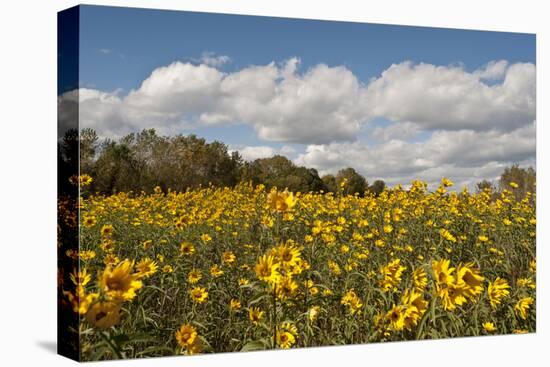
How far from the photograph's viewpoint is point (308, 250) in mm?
5137

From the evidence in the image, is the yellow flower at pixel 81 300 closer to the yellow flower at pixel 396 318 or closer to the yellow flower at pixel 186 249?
the yellow flower at pixel 186 249

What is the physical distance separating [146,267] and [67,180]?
2.25 feet

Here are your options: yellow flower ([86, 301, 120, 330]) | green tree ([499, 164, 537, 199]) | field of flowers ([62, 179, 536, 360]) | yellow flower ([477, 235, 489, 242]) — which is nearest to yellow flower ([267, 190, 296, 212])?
field of flowers ([62, 179, 536, 360])

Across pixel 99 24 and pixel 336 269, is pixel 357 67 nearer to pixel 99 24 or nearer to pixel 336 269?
pixel 336 269

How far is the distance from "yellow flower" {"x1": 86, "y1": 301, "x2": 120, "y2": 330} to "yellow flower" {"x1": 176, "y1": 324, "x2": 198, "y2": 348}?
0.63 m

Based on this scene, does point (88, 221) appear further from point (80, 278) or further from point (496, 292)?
point (496, 292)

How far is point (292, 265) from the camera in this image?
14.5ft

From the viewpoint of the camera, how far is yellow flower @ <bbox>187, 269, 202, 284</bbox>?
15.6 feet

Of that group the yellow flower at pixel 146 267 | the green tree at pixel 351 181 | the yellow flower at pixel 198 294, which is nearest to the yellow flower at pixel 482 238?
the green tree at pixel 351 181

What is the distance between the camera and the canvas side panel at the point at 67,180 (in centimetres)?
441

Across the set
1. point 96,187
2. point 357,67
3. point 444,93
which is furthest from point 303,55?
point 96,187

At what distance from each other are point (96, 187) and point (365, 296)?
189 cm

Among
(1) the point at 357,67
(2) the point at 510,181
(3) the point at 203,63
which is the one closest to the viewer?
(3) the point at 203,63

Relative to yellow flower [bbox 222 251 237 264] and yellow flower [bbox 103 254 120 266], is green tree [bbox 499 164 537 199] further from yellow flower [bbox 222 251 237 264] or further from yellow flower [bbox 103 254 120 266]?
yellow flower [bbox 103 254 120 266]
